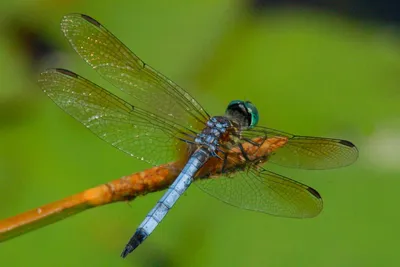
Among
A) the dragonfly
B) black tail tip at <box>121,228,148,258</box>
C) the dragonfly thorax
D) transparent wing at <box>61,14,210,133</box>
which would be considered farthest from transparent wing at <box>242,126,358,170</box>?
black tail tip at <box>121,228,148,258</box>

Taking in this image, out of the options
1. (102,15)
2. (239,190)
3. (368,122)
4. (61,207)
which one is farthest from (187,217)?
(102,15)

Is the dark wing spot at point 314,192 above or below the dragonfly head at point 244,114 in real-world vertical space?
below

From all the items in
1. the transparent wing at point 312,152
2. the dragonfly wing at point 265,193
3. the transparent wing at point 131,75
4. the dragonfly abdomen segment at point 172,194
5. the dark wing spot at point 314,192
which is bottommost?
the dragonfly abdomen segment at point 172,194

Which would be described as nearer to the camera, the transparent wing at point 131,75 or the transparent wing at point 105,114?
the transparent wing at point 105,114

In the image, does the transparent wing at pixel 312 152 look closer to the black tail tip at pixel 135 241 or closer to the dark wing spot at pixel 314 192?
the dark wing spot at pixel 314 192

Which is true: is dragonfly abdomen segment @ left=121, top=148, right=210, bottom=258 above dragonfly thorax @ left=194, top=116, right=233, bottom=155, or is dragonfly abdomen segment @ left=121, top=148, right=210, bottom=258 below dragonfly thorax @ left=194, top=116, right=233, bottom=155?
below

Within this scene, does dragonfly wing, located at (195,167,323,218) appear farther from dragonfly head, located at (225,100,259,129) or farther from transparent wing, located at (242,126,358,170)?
dragonfly head, located at (225,100,259,129)

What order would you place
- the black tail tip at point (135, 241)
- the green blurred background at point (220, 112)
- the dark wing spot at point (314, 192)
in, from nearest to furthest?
the black tail tip at point (135, 241) → the dark wing spot at point (314, 192) → the green blurred background at point (220, 112)

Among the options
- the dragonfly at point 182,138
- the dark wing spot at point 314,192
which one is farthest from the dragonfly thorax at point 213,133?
the dark wing spot at point 314,192
